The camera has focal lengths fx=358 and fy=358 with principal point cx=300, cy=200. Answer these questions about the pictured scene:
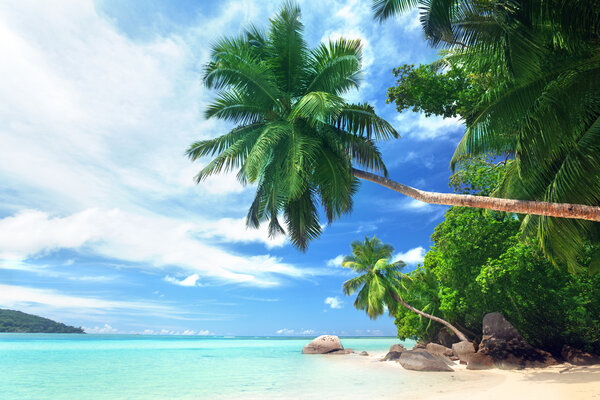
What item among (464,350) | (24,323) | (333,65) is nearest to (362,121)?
(333,65)

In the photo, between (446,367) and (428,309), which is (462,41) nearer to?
(446,367)

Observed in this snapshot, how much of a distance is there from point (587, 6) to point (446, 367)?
13410mm

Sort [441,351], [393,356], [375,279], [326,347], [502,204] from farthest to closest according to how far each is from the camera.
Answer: [326,347] < [375,279] < [393,356] < [441,351] < [502,204]

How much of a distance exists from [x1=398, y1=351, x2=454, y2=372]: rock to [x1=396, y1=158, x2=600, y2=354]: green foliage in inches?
102

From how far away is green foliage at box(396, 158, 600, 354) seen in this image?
13375 millimetres

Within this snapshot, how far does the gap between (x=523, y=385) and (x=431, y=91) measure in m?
8.57

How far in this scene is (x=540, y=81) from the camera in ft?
19.7

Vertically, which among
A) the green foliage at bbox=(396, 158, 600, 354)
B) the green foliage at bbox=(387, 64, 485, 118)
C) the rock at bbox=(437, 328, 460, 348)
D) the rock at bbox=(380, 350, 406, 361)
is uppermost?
the green foliage at bbox=(387, 64, 485, 118)

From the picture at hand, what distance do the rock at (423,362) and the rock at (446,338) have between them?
8718 millimetres

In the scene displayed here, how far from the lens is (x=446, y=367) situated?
14523 millimetres

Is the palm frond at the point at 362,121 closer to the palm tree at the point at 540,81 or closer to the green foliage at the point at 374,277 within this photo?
the palm tree at the point at 540,81

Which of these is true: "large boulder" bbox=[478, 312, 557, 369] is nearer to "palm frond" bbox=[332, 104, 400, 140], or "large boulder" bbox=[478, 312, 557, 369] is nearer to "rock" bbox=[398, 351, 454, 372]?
"rock" bbox=[398, 351, 454, 372]

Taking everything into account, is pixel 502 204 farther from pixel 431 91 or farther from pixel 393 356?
pixel 393 356

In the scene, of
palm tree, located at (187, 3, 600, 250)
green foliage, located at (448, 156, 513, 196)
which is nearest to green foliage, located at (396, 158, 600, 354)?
green foliage, located at (448, 156, 513, 196)
